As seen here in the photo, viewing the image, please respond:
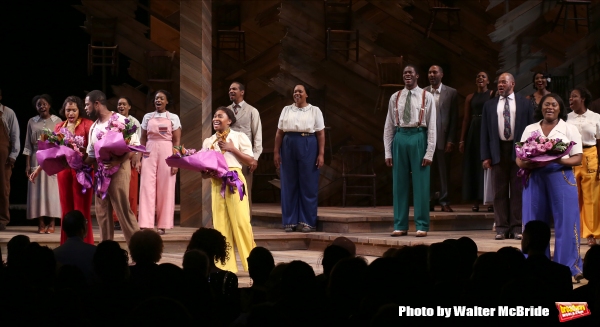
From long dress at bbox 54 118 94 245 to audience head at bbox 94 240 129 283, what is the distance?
345 centimetres

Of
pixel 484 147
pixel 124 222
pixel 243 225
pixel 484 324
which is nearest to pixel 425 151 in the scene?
pixel 484 147

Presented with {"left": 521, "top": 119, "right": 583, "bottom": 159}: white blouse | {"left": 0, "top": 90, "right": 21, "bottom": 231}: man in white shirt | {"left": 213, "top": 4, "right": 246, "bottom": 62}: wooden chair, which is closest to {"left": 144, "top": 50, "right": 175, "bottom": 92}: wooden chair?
{"left": 213, "top": 4, "right": 246, "bottom": 62}: wooden chair

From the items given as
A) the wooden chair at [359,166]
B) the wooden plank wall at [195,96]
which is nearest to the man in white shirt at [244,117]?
the wooden plank wall at [195,96]

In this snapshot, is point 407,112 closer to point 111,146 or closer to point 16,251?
point 111,146

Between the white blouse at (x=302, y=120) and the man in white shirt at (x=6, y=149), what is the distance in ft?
9.35

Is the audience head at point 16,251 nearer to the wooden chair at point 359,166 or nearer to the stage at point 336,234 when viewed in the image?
the stage at point 336,234

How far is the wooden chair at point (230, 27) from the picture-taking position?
1319 cm

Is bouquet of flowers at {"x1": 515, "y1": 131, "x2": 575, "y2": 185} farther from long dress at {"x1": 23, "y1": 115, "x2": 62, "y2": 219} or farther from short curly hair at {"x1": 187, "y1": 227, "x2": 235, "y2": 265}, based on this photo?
long dress at {"x1": 23, "y1": 115, "x2": 62, "y2": 219}

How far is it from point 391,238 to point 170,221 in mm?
2224

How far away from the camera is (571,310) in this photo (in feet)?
11.4

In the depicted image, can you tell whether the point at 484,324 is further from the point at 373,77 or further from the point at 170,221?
the point at 373,77

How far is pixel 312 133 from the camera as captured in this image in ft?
30.0

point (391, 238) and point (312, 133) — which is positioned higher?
point (312, 133)

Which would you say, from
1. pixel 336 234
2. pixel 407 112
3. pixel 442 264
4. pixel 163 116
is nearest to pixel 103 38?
pixel 163 116
